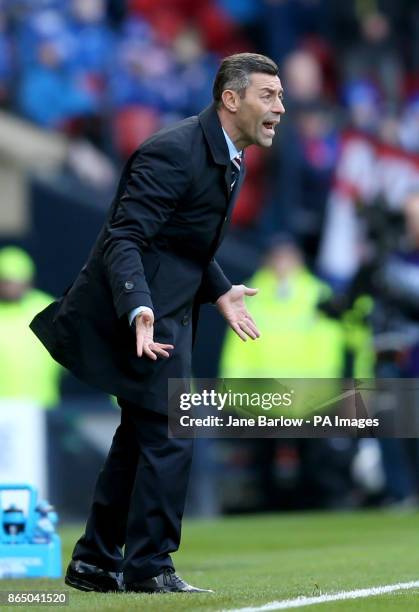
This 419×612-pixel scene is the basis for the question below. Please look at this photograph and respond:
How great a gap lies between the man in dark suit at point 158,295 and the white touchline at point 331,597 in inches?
20.6

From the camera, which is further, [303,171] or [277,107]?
[303,171]

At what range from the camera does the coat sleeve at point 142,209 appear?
225 inches

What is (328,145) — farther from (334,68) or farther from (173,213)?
(173,213)

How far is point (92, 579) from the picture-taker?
616 centimetres

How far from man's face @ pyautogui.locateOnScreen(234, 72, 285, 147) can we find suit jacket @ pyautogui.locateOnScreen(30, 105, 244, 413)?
0.10 meters

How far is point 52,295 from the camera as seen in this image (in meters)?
A: 14.0

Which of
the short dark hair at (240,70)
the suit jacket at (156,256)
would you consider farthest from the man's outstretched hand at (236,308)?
the short dark hair at (240,70)

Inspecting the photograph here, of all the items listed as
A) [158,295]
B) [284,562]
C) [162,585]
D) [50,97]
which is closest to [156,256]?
[158,295]

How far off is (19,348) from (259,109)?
6573mm

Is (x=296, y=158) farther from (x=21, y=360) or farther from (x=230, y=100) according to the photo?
(x=230, y=100)

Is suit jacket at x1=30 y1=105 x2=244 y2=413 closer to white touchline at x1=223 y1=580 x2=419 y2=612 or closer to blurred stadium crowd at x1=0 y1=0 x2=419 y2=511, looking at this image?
white touchline at x1=223 y1=580 x2=419 y2=612

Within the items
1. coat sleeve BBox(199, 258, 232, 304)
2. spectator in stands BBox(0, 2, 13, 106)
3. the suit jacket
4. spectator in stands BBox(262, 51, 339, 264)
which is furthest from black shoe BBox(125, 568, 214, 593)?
spectator in stands BBox(0, 2, 13, 106)

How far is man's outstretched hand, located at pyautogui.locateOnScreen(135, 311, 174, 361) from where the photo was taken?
18.4 feet

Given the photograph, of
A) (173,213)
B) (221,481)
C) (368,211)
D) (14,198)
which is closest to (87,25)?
(14,198)
